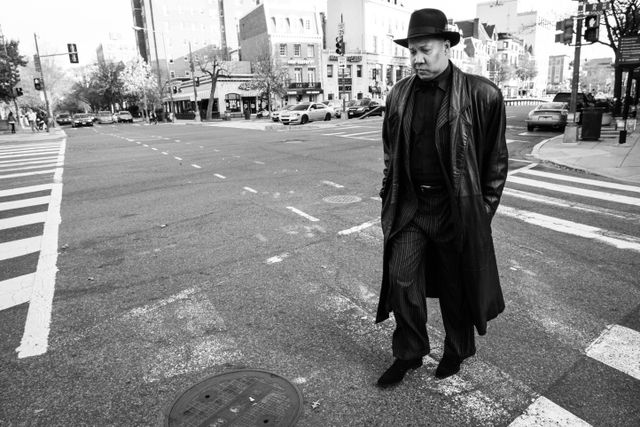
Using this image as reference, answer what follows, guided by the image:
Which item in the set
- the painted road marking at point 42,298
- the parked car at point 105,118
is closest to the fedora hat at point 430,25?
the painted road marking at point 42,298

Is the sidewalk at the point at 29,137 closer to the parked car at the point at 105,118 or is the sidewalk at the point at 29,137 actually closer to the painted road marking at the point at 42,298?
the painted road marking at the point at 42,298

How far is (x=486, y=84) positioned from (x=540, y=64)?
166 metres

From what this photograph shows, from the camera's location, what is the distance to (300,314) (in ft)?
12.5

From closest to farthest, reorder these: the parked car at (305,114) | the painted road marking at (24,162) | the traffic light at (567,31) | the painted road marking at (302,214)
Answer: the painted road marking at (302,214), the traffic light at (567,31), the painted road marking at (24,162), the parked car at (305,114)

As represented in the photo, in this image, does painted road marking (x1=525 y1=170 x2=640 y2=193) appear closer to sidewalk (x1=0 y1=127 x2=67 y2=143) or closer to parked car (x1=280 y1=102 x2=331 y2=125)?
parked car (x1=280 y1=102 x2=331 y2=125)

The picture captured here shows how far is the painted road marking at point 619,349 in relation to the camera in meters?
3.01

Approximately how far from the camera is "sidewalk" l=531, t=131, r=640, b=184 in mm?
10427

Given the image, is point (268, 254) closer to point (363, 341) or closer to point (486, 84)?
point (363, 341)

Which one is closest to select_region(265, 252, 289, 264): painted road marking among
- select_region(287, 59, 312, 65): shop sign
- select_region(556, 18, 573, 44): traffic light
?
select_region(556, 18, 573, 44): traffic light

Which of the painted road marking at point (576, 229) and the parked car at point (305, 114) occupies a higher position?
the parked car at point (305, 114)

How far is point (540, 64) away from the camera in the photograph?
5733 inches

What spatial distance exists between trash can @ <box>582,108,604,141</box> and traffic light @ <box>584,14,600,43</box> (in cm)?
271

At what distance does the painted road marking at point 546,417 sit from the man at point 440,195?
0.45 m

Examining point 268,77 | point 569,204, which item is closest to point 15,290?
point 569,204
